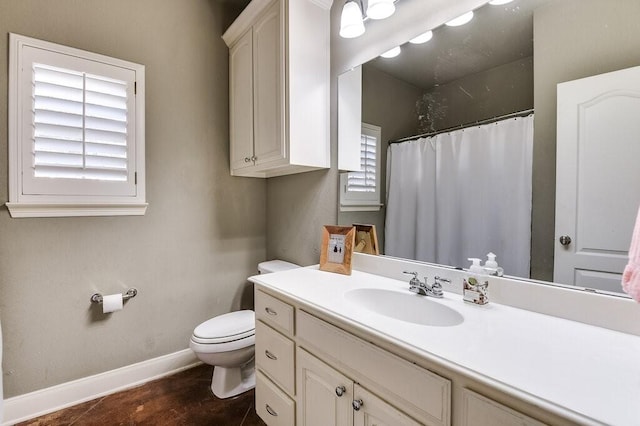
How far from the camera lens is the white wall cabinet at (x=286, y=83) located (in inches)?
64.3

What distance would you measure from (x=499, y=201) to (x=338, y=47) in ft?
4.26

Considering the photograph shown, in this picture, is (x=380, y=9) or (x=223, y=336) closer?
(x=380, y=9)

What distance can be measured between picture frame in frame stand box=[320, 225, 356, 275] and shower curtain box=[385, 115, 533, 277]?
208 mm

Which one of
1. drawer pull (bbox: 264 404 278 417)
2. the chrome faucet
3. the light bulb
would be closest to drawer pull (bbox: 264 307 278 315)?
drawer pull (bbox: 264 404 278 417)

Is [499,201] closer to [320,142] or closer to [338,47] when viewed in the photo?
[320,142]

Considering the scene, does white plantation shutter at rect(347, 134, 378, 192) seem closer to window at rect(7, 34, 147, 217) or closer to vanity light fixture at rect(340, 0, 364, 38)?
vanity light fixture at rect(340, 0, 364, 38)

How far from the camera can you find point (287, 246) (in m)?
2.22

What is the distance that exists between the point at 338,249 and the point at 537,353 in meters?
1.02

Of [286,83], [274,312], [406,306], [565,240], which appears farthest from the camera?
[286,83]

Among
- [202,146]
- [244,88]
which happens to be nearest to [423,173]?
[244,88]

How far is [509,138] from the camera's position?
1.13 metres

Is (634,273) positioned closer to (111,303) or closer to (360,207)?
(360,207)

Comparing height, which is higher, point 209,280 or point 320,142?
point 320,142

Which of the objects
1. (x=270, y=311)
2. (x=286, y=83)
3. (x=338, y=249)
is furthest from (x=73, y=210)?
(x=338, y=249)
